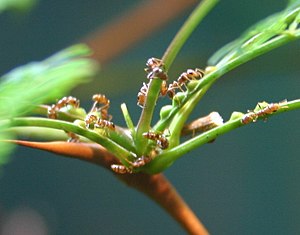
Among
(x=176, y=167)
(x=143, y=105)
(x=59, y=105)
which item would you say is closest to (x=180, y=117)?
(x=143, y=105)

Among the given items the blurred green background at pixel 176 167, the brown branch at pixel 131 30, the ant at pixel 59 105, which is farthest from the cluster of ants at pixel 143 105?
the blurred green background at pixel 176 167

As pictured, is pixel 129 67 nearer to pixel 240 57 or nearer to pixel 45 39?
pixel 45 39

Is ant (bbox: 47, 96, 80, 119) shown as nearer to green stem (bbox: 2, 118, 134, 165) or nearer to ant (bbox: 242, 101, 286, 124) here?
green stem (bbox: 2, 118, 134, 165)

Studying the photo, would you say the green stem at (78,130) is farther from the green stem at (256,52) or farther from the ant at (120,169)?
the green stem at (256,52)

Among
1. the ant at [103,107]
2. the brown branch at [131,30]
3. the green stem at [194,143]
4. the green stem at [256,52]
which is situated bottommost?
the green stem at [194,143]

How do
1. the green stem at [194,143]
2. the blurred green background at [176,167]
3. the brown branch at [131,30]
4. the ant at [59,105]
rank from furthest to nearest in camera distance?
the blurred green background at [176,167], the brown branch at [131,30], the ant at [59,105], the green stem at [194,143]

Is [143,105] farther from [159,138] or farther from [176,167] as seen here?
[176,167]
